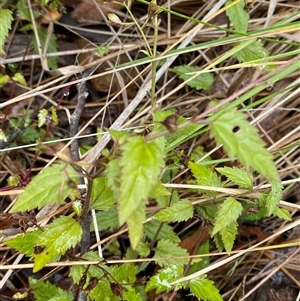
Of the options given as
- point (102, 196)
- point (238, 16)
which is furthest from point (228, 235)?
point (238, 16)

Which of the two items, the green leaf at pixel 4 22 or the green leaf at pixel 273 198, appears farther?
the green leaf at pixel 4 22

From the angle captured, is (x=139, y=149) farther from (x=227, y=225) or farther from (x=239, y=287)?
(x=239, y=287)

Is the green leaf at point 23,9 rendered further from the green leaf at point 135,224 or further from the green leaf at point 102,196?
the green leaf at point 135,224

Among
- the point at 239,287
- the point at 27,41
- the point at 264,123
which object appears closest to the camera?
the point at 239,287

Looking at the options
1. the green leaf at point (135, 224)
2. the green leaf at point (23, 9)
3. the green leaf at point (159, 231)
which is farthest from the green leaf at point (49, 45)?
the green leaf at point (135, 224)

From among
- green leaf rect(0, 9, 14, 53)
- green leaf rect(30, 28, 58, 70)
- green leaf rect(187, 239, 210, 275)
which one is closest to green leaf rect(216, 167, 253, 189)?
green leaf rect(187, 239, 210, 275)

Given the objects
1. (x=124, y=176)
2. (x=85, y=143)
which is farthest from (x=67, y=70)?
(x=124, y=176)
